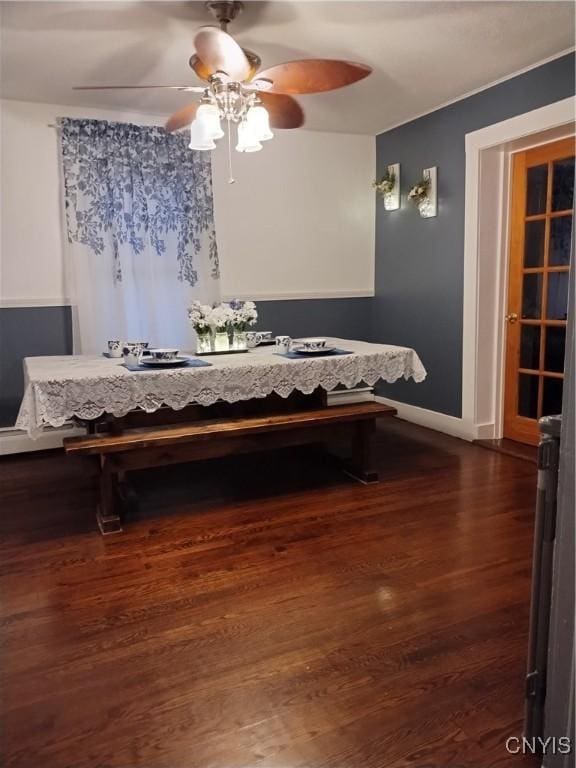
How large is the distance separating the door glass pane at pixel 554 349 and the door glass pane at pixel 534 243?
0.46 meters

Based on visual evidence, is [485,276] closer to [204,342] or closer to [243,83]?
[204,342]

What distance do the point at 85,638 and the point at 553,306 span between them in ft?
10.6

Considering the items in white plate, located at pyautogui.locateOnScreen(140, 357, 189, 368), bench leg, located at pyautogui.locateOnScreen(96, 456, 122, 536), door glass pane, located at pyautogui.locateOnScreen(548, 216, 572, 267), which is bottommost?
bench leg, located at pyautogui.locateOnScreen(96, 456, 122, 536)

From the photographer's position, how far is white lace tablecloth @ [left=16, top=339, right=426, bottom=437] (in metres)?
2.45

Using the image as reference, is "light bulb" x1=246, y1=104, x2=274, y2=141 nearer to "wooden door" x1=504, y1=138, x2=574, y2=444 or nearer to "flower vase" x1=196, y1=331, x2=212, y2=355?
"flower vase" x1=196, y1=331, x2=212, y2=355

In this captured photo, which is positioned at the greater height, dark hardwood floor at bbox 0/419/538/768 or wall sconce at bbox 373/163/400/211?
wall sconce at bbox 373/163/400/211

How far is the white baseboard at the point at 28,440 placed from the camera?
12.8ft

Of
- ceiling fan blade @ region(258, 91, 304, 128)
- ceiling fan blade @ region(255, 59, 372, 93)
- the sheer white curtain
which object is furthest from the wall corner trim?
ceiling fan blade @ region(255, 59, 372, 93)

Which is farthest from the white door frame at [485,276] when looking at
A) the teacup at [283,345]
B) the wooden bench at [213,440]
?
the teacup at [283,345]

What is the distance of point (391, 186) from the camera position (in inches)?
181

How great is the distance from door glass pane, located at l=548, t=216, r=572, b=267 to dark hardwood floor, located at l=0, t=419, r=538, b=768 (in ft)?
4.66

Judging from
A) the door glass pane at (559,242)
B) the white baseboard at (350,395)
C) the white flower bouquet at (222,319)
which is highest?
the door glass pane at (559,242)

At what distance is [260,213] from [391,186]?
108 cm

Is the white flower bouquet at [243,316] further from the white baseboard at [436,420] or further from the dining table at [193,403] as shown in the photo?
the white baseboard at [436,420]
